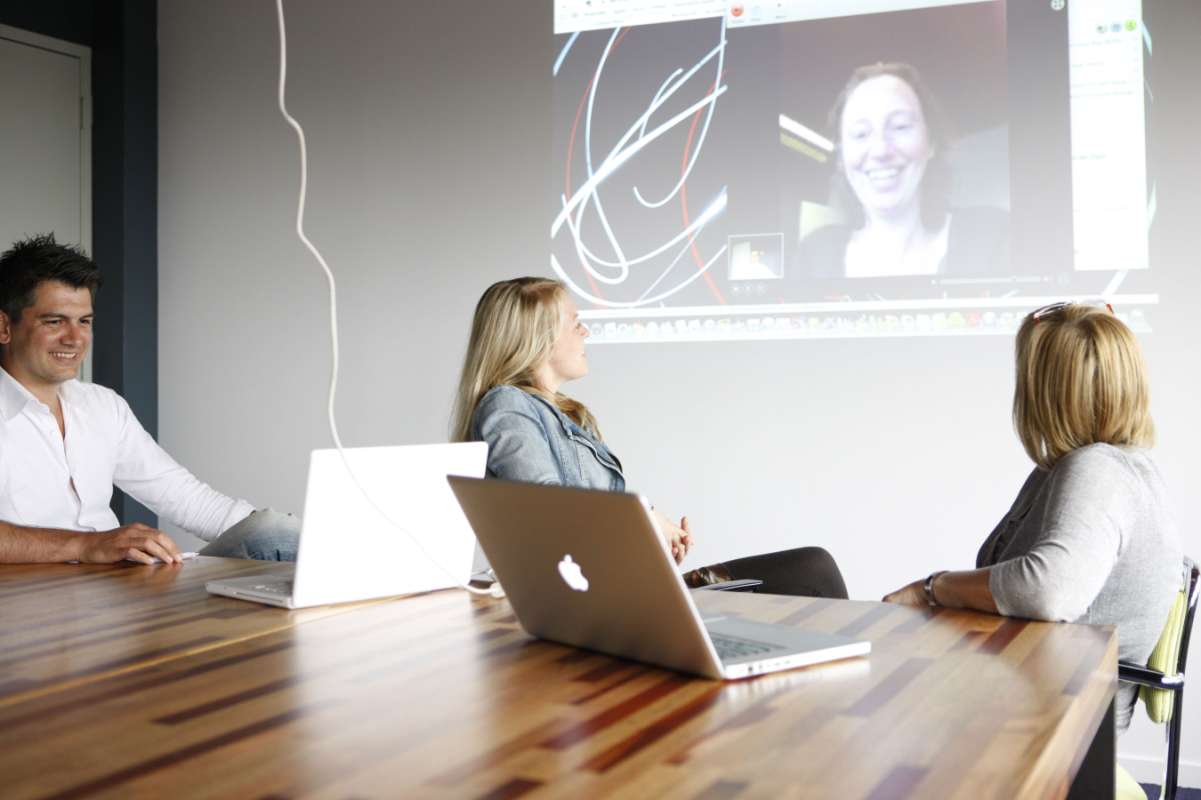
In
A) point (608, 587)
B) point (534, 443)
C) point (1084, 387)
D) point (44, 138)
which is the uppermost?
point (44, 138)

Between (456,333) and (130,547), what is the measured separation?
2.28m

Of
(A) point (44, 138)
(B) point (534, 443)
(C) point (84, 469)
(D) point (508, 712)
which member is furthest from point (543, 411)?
(A) point (44, 138)

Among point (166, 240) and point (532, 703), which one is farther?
point (166, 240)

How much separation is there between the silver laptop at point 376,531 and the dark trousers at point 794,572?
131 cm

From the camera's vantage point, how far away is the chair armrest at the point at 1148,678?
1786 mm

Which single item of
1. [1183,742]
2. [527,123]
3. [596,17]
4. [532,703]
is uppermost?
[596,17]

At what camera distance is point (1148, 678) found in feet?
5.87

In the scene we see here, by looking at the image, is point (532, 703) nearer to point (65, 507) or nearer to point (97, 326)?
point (65, 507)

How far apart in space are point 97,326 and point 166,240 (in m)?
0.45

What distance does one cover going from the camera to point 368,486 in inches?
67.2

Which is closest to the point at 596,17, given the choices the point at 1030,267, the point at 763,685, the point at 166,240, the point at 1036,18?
the point at 1036,18

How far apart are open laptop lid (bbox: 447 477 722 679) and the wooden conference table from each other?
0.11ft

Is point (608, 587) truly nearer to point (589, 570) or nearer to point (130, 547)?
point (589, 570)

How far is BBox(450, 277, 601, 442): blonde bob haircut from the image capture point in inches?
114
